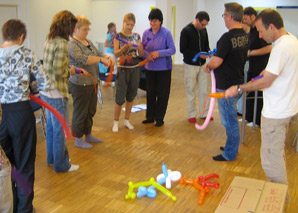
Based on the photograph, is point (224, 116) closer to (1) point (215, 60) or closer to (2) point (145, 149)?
(1) point (215, 60)

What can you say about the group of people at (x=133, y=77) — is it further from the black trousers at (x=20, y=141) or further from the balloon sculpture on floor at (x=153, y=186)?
the balloon sculpture on floor at (x=153, y=186)

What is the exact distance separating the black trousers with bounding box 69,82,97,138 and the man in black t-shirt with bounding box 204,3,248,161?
4.48 feet

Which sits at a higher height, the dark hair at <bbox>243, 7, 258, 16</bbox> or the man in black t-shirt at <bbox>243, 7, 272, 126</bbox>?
the dark hair at <bbox>243, 7, 258, 16</bbox>

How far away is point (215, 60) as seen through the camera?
10.8 feet

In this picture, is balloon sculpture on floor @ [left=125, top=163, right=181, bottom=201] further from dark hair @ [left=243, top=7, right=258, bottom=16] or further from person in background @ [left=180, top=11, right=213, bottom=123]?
Result: dark hair @ [left=243, top=7, right=258, bottom=16]

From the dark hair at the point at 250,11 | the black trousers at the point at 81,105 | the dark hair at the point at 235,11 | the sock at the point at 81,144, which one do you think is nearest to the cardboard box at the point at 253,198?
the dark hair at the point at 235,11

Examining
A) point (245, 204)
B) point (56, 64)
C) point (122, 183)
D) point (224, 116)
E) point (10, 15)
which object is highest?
point (10, 15)

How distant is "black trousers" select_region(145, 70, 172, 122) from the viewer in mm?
4793

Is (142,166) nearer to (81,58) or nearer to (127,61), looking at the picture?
(81,58)

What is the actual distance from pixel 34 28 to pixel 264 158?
669 centimetres

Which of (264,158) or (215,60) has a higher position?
(215,60)

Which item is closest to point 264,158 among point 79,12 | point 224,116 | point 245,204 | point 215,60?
point 245,204

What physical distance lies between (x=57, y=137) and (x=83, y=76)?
0.83 m

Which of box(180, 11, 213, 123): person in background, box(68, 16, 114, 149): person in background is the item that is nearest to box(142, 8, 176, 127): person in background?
box(180, 11, 213, 123): person in background
